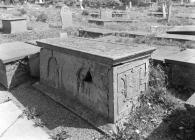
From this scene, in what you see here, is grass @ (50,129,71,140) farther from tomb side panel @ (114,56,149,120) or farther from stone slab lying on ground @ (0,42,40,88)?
stone slab lying on ground @ (0,42,40,88)

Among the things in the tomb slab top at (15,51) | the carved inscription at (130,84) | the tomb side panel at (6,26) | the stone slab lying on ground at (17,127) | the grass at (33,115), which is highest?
the tomb side panel at (6,26)

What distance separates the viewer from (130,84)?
11.3ft

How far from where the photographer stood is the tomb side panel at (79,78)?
10.8 feet

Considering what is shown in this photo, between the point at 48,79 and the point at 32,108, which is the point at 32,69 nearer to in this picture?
the point at 48,79

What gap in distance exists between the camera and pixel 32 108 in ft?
13.1

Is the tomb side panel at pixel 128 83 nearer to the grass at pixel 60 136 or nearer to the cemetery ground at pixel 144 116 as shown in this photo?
the cemetery ground at pixel 144 116

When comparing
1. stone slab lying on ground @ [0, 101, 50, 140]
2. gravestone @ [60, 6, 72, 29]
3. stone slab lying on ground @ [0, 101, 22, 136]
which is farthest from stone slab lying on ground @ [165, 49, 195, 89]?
gravestone @ [60, 6, 72, 29]

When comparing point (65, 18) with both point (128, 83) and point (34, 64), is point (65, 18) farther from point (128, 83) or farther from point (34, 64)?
point (128, 83)

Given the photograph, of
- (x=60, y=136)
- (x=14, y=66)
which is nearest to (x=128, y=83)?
(x=60, y=136)

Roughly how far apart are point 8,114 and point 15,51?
6.16ft

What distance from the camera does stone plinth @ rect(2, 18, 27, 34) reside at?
9.93 m

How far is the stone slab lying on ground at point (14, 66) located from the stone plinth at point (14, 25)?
500 centimetres

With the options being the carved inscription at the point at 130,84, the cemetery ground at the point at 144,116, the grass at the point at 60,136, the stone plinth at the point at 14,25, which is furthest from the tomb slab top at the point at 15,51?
the stone plinth at the point at 14,25

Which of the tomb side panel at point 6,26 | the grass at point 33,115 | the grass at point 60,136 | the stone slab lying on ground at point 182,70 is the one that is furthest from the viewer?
the tomb side panel at point 6,26
